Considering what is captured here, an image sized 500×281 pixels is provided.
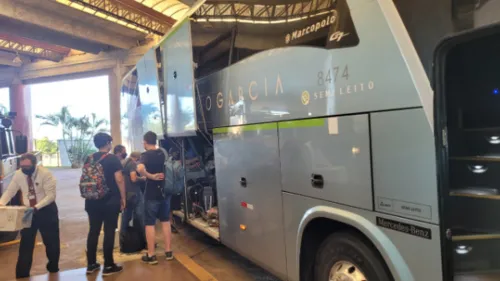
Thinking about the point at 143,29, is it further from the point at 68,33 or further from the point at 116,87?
the point at 116,87

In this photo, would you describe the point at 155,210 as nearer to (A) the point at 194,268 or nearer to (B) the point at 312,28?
(A) the point at 194,268

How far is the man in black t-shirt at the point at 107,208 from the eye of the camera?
16.7ft

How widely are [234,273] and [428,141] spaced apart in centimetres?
365

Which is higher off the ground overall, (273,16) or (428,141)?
(273,16)

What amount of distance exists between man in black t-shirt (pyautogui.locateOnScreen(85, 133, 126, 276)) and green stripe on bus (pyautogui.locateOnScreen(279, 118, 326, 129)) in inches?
102

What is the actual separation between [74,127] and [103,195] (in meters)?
25.6

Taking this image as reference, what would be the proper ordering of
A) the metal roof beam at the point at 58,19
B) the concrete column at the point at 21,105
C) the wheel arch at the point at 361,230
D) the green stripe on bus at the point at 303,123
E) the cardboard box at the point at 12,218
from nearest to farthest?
the wheel arch at the point at 361,230
the green stripe on bus at the point at 303,123
the cardboard box at the point at 12,218
the metal roof beam at the point at 58,19
the concrete column at the point at 21,105

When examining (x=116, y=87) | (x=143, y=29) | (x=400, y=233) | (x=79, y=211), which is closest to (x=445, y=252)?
(x=400, y=233)

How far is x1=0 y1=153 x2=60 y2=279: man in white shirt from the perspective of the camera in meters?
4.89

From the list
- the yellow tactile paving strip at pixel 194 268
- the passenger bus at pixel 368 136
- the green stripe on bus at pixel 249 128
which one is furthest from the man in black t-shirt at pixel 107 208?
the passenger bus at pixel 368 136

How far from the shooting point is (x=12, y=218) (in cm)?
460

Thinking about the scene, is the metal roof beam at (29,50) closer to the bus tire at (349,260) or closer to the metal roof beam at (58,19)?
the metal roof beam at (58,19)

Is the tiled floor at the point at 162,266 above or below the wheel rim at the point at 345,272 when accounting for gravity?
below

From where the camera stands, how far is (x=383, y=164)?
2586 mm
